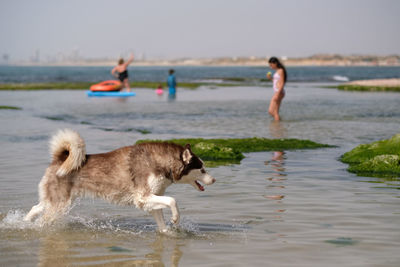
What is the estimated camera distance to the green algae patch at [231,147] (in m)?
13.8

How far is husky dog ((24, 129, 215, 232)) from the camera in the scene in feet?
24.7

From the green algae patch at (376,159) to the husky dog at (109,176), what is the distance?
593 cm

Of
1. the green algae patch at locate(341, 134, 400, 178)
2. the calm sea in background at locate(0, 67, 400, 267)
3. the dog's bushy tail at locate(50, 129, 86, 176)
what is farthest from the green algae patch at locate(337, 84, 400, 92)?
the dog's bushy tail at locate(50, 129, 86, 176)

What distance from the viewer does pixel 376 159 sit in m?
12.5

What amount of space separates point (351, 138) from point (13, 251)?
1353 cm

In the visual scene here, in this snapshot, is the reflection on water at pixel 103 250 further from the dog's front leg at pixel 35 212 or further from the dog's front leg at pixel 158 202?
the dog's front leg at pixel 158 202

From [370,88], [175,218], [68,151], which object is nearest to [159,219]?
[175,218]

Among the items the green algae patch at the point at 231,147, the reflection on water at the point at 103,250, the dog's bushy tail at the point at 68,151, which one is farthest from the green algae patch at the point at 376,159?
the dog's bushy tail at the point at 68,151

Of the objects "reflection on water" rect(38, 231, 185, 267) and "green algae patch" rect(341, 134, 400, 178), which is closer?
"reflection on water" rect(38, 231, 185, 267)

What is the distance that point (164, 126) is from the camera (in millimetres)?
21719

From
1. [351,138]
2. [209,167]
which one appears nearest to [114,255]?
[209,167]

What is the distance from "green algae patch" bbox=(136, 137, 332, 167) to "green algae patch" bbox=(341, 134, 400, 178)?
201 centimetres

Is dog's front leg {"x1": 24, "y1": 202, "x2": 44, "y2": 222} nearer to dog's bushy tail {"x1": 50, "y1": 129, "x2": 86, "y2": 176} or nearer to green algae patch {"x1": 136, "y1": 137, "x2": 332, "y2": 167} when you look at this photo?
dog's bushy tail {"x1": 50, "y1": 129, "x2": 86, "y2": 176}

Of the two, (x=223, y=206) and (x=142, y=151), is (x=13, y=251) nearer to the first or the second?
(x=142, y=151)
